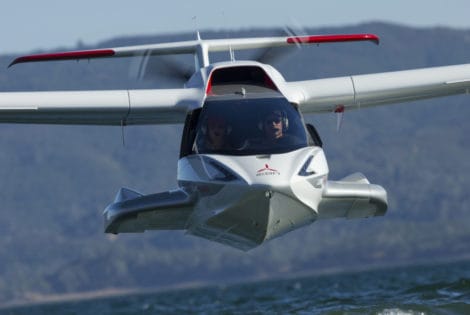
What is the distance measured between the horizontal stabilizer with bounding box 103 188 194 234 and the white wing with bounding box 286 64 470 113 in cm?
374

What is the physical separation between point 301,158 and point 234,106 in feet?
6.12

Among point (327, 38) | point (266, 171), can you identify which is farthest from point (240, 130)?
point (327, 38)

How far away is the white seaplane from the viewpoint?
2164cm

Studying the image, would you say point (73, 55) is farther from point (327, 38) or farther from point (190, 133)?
point (327, 38)

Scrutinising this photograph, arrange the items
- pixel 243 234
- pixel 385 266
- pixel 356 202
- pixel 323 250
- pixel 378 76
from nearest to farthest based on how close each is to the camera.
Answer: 1. pixel 243 234
2. pixel 356 202
3. pixel 378 76
4. pixel 385 266
5. pixel 323 250

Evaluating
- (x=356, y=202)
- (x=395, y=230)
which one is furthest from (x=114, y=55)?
(x=395, y=230)

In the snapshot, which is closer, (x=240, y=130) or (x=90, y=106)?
(x=240, y=130)

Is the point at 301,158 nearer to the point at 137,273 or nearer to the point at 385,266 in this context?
the point at 385,266

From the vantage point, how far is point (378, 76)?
91.7 ft

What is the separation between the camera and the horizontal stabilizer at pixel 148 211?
930 inches

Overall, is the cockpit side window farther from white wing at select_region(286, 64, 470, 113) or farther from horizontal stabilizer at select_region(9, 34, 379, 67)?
horizontal stabilizer at select_region(9, 34, 379, 67)

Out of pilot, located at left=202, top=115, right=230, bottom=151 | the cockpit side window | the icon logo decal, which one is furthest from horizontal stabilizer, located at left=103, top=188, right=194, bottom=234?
the icon logo decal

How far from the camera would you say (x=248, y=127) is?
22.5m

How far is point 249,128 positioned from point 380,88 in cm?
600
